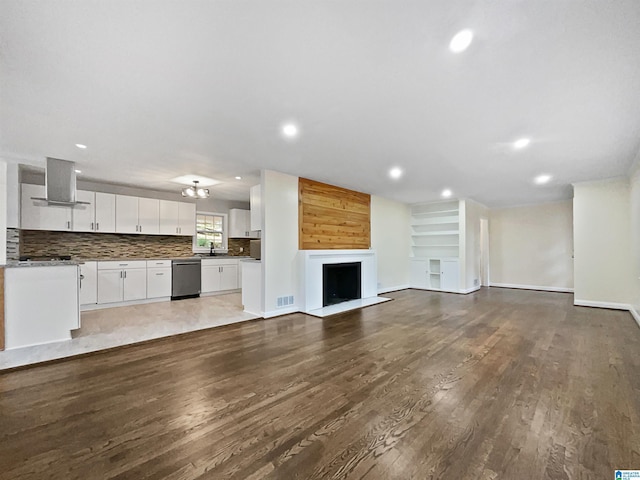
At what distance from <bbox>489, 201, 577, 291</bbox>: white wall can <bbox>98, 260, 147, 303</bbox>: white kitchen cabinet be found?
9679mm

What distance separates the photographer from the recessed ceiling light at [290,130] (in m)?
3.00

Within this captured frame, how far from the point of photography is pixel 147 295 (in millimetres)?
5887

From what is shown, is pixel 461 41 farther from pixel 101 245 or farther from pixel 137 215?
pixel 101 245

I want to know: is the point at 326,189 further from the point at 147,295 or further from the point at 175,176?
the point at 147,295

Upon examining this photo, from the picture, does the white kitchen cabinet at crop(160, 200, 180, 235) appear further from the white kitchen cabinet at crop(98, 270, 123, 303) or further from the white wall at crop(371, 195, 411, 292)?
the white wall at crop(371, 195, 411, 292)

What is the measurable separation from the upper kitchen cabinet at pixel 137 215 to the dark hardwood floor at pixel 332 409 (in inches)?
139

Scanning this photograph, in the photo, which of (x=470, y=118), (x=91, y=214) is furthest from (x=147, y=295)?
(x=470, y=118)

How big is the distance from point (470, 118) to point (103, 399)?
13.6 ft

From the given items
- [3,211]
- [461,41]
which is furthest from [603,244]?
[3,211]

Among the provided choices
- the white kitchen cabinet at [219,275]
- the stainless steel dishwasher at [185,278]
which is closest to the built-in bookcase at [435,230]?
the white kitchen cabinet at [219,275]

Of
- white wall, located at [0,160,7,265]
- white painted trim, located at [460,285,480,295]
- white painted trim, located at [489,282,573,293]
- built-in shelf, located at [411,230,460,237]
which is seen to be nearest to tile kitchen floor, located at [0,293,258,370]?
white wall, located at [0,160,7,265]

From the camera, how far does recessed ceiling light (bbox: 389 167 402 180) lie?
471cm

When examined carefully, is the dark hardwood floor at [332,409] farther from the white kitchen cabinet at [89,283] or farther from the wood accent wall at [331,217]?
the white kitchen cabinet at [89,283]

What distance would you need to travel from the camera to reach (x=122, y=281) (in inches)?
219
